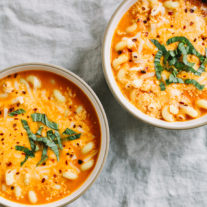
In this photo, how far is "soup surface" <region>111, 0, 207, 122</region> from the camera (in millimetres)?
1765

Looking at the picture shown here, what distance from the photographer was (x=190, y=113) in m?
1.79

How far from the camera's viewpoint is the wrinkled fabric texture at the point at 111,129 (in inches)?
81.4

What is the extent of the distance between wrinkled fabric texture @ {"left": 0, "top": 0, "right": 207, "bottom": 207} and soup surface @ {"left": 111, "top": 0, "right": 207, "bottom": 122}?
1.02ft

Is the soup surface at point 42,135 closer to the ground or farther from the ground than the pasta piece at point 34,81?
closer to the ground

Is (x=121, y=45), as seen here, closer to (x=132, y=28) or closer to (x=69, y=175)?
(x=132, y=28)

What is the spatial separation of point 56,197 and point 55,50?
1.02 metres

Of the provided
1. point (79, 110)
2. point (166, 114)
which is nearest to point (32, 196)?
point (79, 110)

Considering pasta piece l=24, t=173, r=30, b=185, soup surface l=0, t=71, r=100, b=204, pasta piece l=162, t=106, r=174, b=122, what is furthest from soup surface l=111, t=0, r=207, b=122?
pasta piece l=24, t=173, r=30, b=185

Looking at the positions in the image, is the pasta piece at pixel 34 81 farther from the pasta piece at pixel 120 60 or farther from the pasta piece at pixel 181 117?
the pasta piece at pixel 181 117

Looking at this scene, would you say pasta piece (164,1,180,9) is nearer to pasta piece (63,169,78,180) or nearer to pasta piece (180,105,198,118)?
pasta piece (180,105,198,118)

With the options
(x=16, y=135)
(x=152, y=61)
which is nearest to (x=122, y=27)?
(x=152, y=61)

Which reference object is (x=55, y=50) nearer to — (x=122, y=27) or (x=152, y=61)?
(x=122, y=27)

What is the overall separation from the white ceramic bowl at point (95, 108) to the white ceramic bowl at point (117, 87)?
136 mm

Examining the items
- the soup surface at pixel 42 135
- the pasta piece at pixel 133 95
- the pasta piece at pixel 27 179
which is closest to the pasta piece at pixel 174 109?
the pasta piece at pixel 133 95
